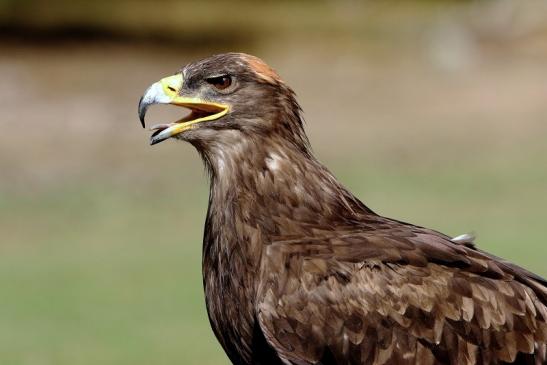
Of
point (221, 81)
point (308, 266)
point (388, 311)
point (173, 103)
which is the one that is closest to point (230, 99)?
point (221, 81)

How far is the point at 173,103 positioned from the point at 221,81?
0.79 ft

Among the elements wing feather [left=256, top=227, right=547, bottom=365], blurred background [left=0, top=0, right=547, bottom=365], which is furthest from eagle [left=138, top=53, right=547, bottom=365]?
blurred background [left=0, top=0, right=547, bottom=365]

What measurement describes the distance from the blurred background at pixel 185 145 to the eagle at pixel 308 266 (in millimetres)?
4777

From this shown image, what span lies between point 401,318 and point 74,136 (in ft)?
55.4

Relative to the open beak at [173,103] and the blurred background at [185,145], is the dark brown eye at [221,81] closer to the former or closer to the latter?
the open beak at [173,103]

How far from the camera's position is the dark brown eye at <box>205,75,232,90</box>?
6.58m

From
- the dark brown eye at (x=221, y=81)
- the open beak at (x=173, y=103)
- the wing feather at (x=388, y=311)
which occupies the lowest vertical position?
the wing feather at (x=388, y=311)

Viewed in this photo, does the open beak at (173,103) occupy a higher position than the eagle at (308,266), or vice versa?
the open beak at (173,103)

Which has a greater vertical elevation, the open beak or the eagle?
the open beak

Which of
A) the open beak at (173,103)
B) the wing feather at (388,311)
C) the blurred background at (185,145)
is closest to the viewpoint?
the wing feather at (388,311)

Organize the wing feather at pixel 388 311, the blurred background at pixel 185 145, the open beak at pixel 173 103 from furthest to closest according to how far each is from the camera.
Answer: the blurred background at pixel 185 145 → the open beak at pixel 173 103 → the wing feather at pixel 388 311

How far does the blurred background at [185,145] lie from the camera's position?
43.5 feet

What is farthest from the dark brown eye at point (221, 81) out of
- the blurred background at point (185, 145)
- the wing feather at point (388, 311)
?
the blurred background at point (185, 145)

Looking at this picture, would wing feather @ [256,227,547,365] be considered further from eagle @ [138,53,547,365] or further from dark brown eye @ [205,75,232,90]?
dark brown eye @ [205,75,232,90]
